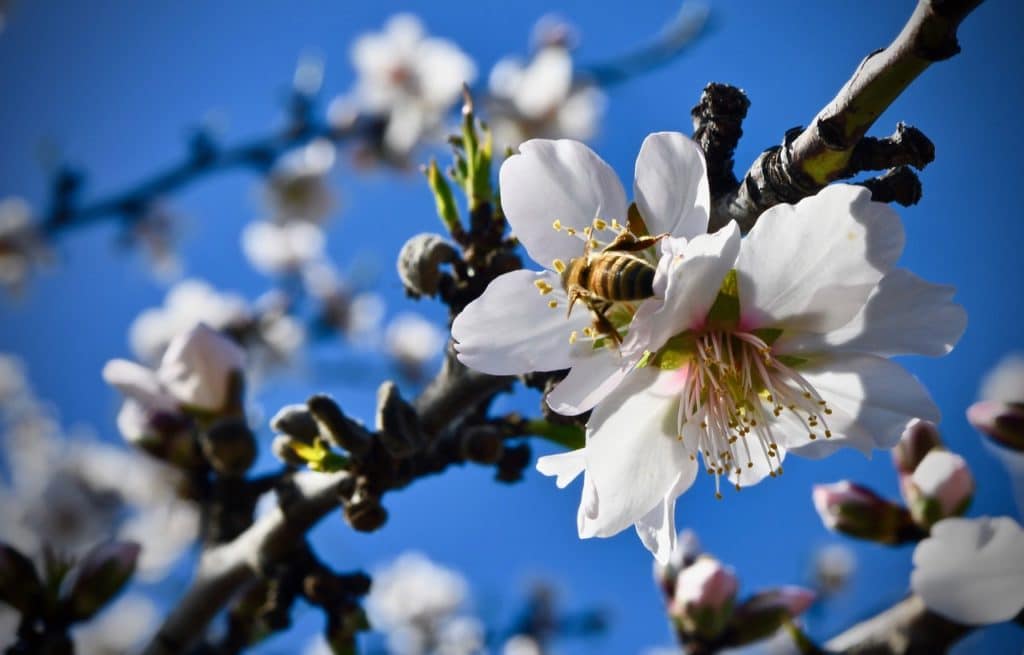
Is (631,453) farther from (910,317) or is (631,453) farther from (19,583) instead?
(19,583)

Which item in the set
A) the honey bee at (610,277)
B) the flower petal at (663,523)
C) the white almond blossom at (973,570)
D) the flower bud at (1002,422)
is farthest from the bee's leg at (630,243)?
the flower bud at (1002,422)

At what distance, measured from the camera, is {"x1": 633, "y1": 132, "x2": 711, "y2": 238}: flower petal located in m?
0.71

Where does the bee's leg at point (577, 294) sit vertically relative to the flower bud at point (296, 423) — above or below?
below

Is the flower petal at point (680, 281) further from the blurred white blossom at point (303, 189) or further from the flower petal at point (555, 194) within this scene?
the blurred white blossom at point (303, 189)

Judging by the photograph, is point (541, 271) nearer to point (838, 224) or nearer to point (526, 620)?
point (838, 224)

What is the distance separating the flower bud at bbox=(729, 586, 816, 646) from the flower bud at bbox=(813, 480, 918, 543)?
0.58 ft

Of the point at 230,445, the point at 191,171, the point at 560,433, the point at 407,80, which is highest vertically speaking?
the point at 407,80

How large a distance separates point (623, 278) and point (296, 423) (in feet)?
1.64

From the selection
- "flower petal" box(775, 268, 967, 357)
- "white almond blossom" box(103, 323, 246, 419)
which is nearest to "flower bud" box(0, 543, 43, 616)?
"white almond blossom" box(103, 323, 246, 419)

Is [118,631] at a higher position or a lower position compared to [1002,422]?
higher

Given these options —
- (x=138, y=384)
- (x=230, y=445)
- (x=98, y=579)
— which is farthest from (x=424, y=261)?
(x=98, y=579)

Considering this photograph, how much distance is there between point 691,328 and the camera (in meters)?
0.76

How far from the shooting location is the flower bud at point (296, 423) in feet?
3.12

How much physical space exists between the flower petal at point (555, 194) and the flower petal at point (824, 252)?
0.47 feet
